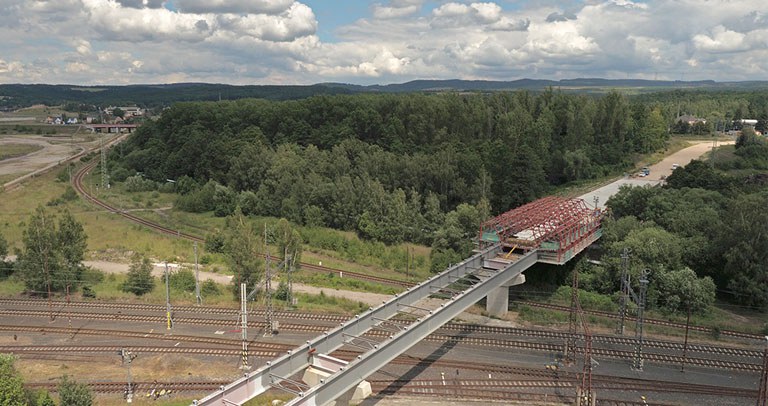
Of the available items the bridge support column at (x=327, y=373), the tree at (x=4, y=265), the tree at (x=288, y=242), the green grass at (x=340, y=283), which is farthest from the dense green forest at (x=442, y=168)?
the bridge support column at (x=327, y=373)

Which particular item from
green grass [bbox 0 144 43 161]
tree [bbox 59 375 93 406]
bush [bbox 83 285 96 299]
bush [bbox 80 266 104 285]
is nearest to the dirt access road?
green grass [bbox 0 144 43 161]

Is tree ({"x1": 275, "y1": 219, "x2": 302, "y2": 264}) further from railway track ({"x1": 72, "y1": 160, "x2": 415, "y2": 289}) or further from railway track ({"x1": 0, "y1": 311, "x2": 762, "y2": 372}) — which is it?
railway track ({"x1": 0, "y1": 311, "x2": 762, "y2": 372})

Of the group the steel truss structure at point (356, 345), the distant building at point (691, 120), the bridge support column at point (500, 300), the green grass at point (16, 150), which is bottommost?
the bridge support column at point (500, 300)

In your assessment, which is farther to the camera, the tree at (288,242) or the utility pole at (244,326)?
the tree at (288,242)

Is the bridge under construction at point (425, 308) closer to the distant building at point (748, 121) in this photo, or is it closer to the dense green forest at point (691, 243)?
the dense green forest at point (691, 243)

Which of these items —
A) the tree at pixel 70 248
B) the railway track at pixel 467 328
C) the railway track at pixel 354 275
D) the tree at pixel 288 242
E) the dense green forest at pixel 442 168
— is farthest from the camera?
the tree at pixel 288 242

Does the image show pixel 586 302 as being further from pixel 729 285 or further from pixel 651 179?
pixel 651 179

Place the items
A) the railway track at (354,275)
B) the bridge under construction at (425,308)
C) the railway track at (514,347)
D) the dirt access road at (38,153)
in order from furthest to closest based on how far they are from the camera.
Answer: the dirt access road at (38,153)
the railway track at (354,275)
the railway track at (514,347)
the bridge under construction at (425,308)

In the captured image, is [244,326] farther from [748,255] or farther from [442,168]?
[442,168]
